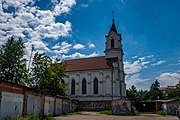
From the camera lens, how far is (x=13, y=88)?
659 inches

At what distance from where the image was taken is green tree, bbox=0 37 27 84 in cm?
4509

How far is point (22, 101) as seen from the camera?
1861 cm

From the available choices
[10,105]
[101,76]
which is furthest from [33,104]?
[101,76]

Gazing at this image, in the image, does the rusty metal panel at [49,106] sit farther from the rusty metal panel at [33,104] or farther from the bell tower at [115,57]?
the bell tower at [115,57]

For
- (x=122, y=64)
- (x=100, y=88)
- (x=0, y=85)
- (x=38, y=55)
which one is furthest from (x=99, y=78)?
(x=0, y=85)

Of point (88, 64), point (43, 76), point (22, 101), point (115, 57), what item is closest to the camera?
point (22, 101)

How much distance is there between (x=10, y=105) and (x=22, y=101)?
102 inches

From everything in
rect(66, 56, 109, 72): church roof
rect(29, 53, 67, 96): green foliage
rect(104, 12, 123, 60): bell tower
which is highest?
rect(104, 12, 123, 60): bell tower

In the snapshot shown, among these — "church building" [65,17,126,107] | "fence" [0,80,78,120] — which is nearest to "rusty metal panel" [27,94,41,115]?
"fence" [0,80,78,120]

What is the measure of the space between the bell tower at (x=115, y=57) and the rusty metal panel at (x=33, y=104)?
34735mm

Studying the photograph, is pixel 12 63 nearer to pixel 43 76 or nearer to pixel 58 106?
pixel 43 76

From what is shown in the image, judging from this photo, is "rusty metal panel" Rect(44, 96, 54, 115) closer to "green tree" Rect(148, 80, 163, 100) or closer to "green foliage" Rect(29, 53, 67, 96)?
"green foliage" Rect(29, 53, 67, 96)

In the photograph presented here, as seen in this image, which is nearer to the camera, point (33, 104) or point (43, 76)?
point (33, 104)

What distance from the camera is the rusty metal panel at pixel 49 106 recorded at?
25236mm
